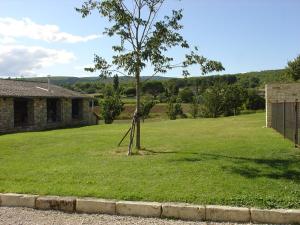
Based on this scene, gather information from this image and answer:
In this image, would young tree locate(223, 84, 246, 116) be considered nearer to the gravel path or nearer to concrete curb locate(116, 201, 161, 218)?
concrete curb locate(116, 201, 161, 218)

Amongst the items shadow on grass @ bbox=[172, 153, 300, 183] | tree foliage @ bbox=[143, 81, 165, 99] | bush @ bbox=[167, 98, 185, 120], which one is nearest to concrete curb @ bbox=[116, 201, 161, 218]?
shadow on grass @ bbox=[172, 153, 300, 183]

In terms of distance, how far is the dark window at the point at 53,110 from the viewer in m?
33.6

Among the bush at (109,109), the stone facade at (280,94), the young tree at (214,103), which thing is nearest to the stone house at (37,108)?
the bush at (109,109)

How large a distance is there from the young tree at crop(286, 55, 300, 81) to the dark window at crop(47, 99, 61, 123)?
23.1m

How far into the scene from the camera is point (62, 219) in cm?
657

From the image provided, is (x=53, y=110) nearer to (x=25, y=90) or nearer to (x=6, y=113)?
(x=25, y=90)

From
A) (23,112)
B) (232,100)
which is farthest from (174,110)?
(23,112)

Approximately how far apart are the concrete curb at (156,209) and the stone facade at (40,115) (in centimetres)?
2114

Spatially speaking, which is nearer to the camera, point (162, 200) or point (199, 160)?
point (162, 200)

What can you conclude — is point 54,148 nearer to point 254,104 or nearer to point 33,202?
point 33,202

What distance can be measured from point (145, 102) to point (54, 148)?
40.7 m

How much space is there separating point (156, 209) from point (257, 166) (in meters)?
3.90

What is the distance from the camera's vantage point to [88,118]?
1533 inches

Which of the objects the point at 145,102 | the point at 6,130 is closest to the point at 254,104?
the point at 145,102
